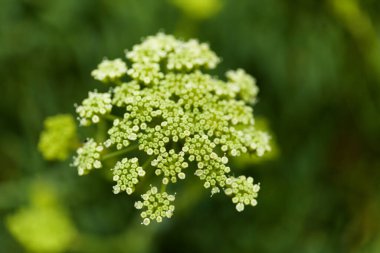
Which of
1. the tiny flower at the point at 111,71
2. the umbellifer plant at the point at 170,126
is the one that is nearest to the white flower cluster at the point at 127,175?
the umbellifer plant at the point at 170,126

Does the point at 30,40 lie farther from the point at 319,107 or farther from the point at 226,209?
the point at 319,107

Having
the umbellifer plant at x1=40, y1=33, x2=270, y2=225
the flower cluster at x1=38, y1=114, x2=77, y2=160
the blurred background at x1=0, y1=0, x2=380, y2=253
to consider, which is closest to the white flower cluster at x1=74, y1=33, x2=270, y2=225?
the umbellifer plant at x1=40, y1=33, x2=270, y2=225

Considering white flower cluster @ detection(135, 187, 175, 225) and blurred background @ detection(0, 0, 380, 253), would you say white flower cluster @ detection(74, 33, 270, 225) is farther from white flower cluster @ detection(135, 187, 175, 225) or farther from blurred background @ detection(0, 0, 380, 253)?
blurred background @ detection(0, 0, 380, 253)

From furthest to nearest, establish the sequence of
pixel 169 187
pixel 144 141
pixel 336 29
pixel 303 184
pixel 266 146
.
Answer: pixel 336 29 < pixel 303 184 < pixel 169 187 < pixel 266 146 < pixel 144 141

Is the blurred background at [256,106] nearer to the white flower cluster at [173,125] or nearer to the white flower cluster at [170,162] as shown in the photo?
the white flower cluster at [173,125]

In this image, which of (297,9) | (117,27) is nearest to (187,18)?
(117,27)

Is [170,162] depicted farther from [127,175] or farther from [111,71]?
[111,71]
